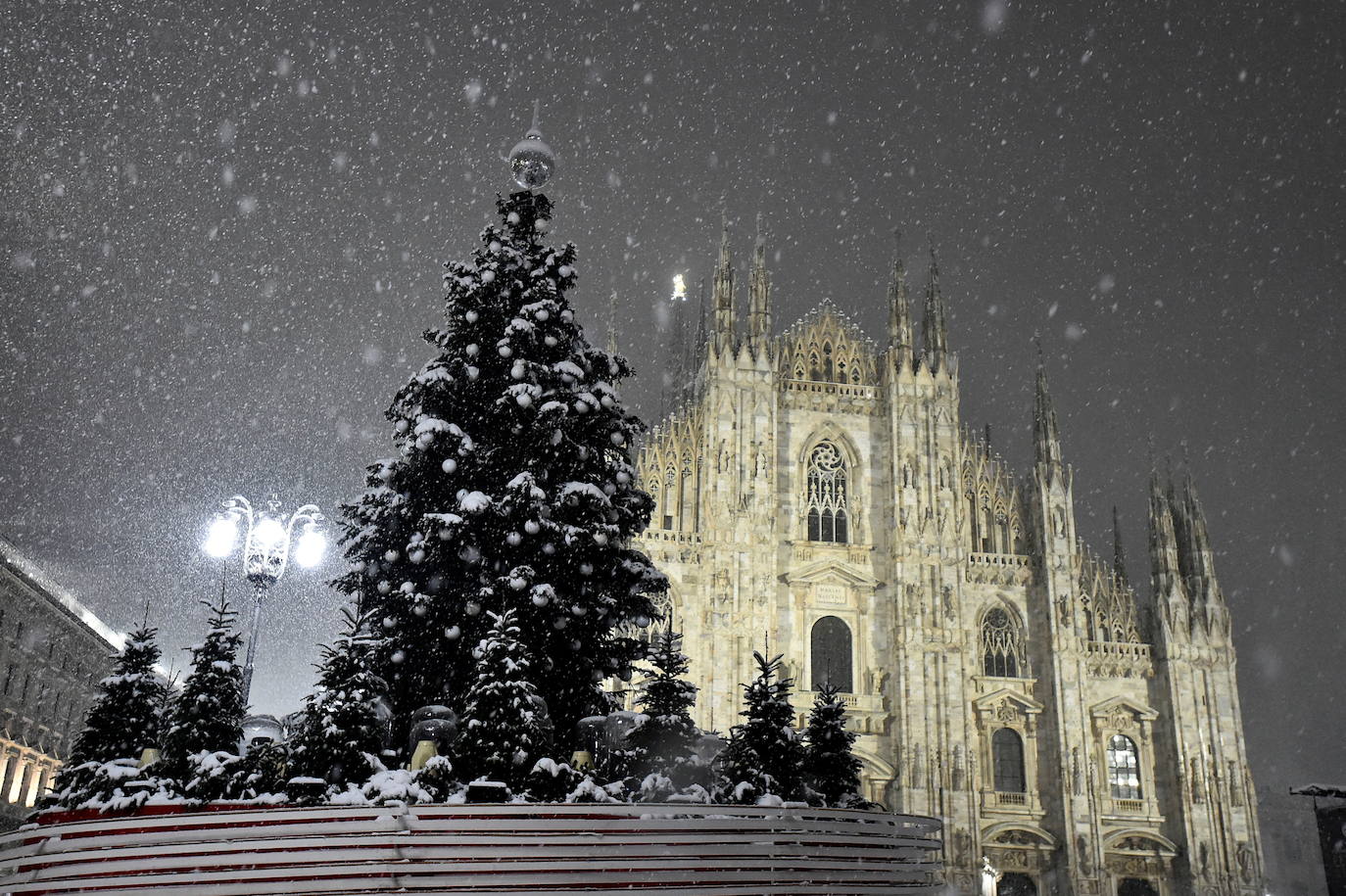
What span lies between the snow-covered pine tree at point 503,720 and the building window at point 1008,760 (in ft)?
92.2

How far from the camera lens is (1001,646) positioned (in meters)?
36.1

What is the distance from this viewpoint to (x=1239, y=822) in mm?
33375

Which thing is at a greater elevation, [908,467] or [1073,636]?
[908,467]

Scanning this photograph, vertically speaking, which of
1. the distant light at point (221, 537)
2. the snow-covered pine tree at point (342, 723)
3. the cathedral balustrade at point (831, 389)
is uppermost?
the cathedral balustrade at point (831, 389)

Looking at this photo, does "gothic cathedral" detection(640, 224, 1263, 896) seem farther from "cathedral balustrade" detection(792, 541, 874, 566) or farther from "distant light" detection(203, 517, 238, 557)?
"distant light" detection(203, 517, 238, 557)

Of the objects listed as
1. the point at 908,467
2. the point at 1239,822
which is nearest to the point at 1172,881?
the point at 1239,822

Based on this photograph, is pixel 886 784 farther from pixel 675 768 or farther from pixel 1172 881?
pixel 675 768

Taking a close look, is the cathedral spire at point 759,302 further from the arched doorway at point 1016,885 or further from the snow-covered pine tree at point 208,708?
the snow-covered pine tree at point 208,708

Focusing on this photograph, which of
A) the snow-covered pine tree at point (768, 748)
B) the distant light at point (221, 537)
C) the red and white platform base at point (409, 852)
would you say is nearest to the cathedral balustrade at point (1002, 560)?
the snow-covered pine tree at point (768, 748)

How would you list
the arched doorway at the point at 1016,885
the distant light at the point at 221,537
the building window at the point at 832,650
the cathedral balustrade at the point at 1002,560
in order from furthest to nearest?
1. the cathedral balustrade at the point at 1002,560
2. the building window at the point at 832,650
3. the arched doorway at the point at 1016,885
4. the distant light at the point at 221,537

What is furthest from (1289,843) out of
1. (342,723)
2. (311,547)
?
(342,723)

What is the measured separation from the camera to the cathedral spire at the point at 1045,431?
124 ft

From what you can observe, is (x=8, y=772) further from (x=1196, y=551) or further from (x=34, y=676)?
(x=1196, y=551)

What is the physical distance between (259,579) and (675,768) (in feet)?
29.0
